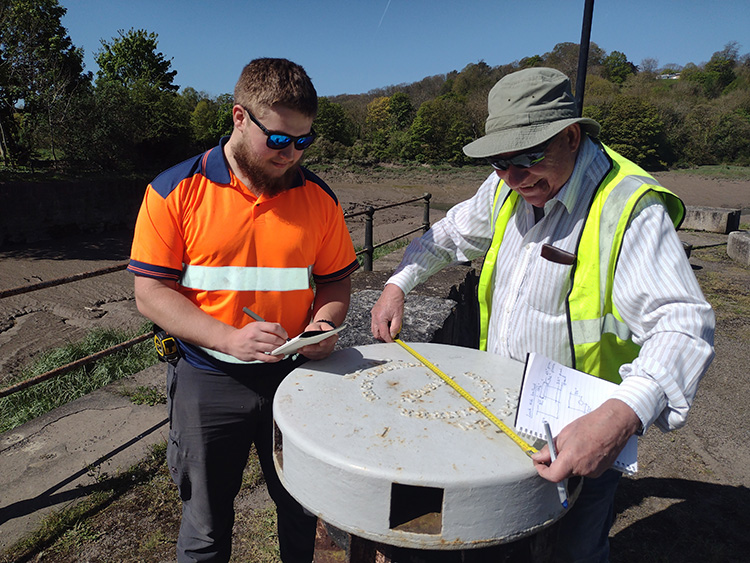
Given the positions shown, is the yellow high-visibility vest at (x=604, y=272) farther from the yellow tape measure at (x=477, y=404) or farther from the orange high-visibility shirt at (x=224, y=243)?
the orange high-visibility shirt at (x=224, y=243)

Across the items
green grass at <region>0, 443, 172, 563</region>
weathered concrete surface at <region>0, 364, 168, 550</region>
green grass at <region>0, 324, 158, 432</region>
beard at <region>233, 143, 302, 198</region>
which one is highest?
beard at <region>233, 143, 302, 198</region>

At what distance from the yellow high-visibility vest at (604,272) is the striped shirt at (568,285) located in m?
0.03

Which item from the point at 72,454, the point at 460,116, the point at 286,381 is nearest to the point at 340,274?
the point at 286,381

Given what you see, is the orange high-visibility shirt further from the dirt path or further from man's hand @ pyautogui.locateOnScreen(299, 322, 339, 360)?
the dirt path

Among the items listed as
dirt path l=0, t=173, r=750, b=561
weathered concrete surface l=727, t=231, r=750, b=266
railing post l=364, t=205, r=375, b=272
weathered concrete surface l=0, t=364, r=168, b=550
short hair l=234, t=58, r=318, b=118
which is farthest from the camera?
weathered concrete surface l=727, t=231, r=750, b=266

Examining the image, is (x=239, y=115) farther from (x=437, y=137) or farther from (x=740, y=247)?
(x=437, y=137)

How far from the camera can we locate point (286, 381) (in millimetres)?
1723

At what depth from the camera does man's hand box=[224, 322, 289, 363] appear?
1695 millimetres

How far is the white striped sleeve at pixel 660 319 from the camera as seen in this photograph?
1.31 meters

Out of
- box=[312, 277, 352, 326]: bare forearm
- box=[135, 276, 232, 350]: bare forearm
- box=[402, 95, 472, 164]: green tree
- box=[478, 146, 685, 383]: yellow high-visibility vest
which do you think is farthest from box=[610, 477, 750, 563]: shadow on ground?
box=[402, 95, 472, 164]: green tree

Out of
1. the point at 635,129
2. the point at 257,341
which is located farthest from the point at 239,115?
the point at 635,129

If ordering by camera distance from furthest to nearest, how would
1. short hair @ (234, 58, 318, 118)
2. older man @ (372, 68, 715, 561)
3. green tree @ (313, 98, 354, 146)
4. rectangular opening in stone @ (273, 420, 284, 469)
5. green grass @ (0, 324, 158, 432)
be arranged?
green tree @ (313, 98, 354, 146) → green grass @ (0, 324, 158, 432) → short hair @ (234, 58, 318, 118) → rectangular opening in stone @ (273, 420, 284, 469) → older man @ (372, 68, 715, 561)

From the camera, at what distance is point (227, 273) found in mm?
1898

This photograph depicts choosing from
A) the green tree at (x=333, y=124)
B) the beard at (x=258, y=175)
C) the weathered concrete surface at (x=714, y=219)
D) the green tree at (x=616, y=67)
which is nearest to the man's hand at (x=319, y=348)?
the beard at (x=258, y=175)
